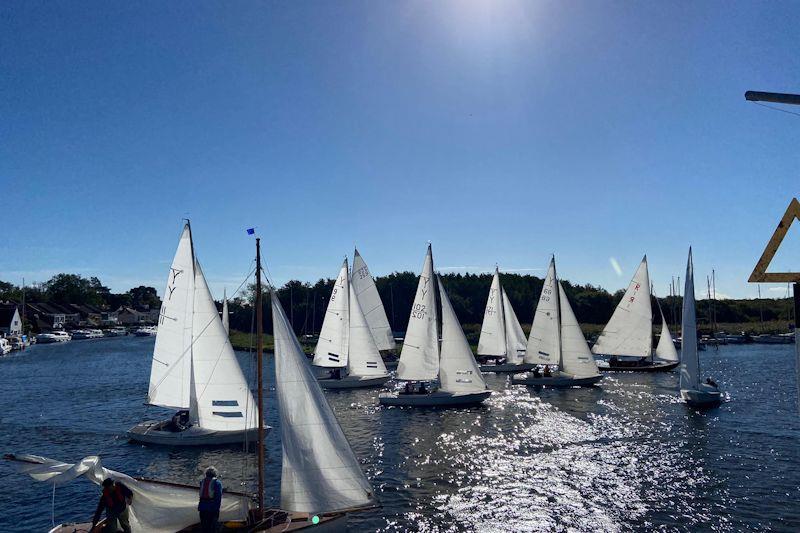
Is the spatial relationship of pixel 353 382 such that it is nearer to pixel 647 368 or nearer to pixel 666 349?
pixel 647 368

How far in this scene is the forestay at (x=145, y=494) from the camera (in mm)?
17250

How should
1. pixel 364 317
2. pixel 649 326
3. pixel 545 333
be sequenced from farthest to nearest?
pixel 649 326
pixel 545 333
pixel 364 317

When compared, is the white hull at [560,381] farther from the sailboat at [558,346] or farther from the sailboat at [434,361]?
the sailboat at [434,361]

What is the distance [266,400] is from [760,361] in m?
72.9

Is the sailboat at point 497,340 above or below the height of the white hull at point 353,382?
above

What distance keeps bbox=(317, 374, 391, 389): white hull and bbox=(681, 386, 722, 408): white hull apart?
94.6 feet

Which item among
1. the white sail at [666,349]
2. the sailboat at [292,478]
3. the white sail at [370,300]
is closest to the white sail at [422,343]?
the white sail at [370,300]

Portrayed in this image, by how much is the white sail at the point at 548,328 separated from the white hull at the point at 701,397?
1596 cm

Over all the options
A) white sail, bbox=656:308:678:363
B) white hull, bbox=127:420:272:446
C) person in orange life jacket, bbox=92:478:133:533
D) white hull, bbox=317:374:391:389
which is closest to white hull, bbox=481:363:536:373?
white hull, bbox=317:374:391:389

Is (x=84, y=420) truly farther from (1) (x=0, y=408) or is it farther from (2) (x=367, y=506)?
(2) (x=367, y=506)

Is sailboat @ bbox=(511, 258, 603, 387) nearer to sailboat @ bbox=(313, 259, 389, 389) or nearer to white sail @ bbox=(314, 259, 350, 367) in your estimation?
sailboat @ bbox=(313, 259, 389, 389)

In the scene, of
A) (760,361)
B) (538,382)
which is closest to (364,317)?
(538,382)

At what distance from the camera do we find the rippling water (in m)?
22.8

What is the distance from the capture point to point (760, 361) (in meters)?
79.9
